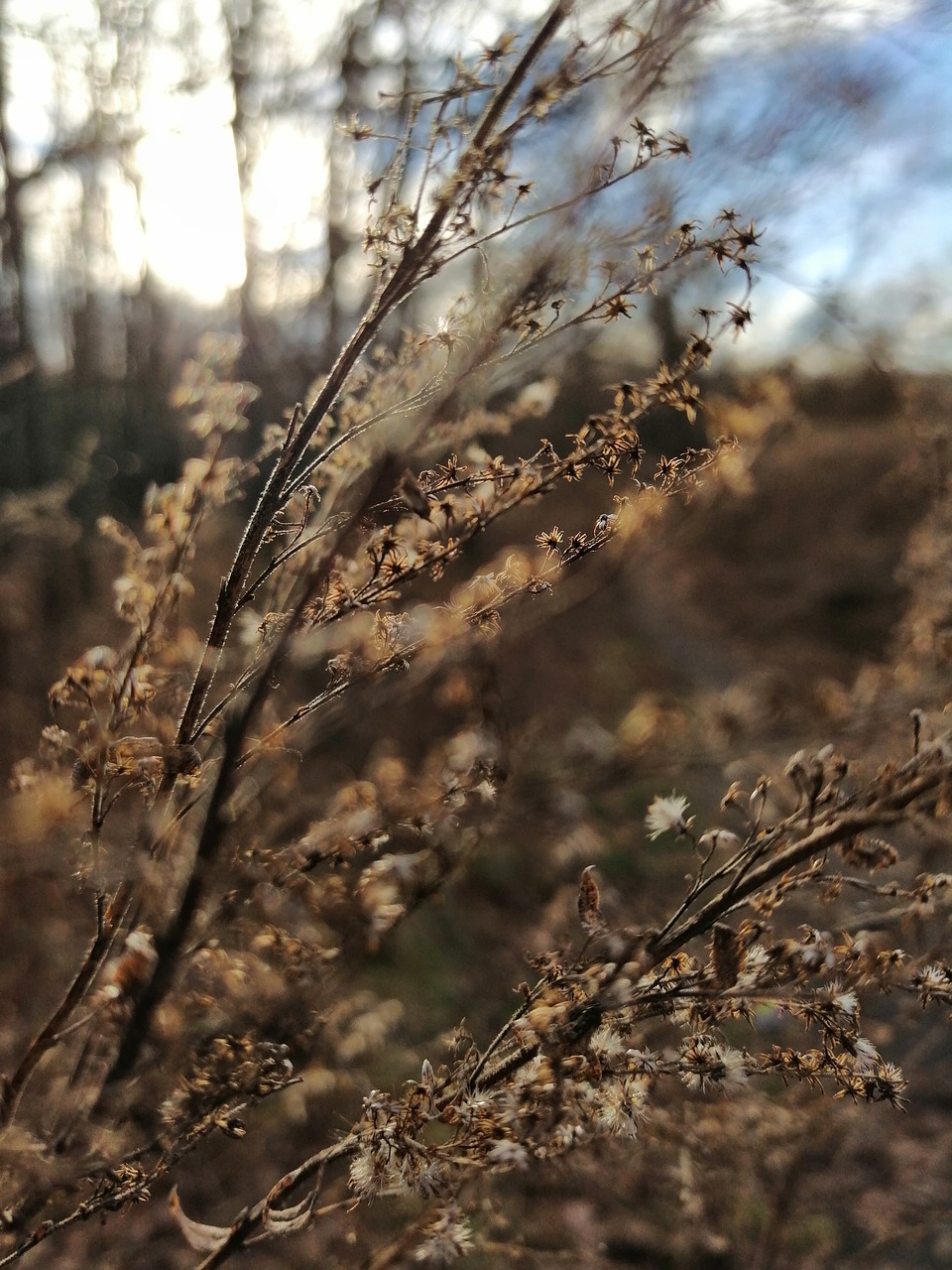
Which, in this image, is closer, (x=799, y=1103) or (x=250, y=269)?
(x=799, y=1103)

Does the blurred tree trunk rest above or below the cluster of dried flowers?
above

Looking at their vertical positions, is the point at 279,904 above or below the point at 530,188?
below

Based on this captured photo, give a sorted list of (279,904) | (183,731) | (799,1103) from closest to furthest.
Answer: (279,904), (183,731), (799,1103)

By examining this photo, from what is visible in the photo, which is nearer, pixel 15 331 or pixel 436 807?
pixel 436 807

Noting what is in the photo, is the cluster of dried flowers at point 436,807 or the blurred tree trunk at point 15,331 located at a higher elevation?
the blurred tree trunk at point 15,331

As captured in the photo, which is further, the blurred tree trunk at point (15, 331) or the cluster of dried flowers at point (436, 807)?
the blurred tree trunk at point (15, 331)

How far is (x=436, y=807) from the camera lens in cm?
136

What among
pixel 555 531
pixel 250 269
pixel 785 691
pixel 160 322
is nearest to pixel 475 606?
pixel 555 531

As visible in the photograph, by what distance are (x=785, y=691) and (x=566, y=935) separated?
0.56m

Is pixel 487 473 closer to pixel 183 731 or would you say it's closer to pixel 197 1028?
pixel 183 731

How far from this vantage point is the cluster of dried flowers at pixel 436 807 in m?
1.21

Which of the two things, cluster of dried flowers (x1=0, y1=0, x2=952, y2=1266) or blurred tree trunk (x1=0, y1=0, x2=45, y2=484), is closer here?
cluster of dried flowers (x1=0, y1=0, x2=952, y2=1266)

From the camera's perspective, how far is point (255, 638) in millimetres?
1488

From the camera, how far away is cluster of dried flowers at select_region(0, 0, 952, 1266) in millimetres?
1212
